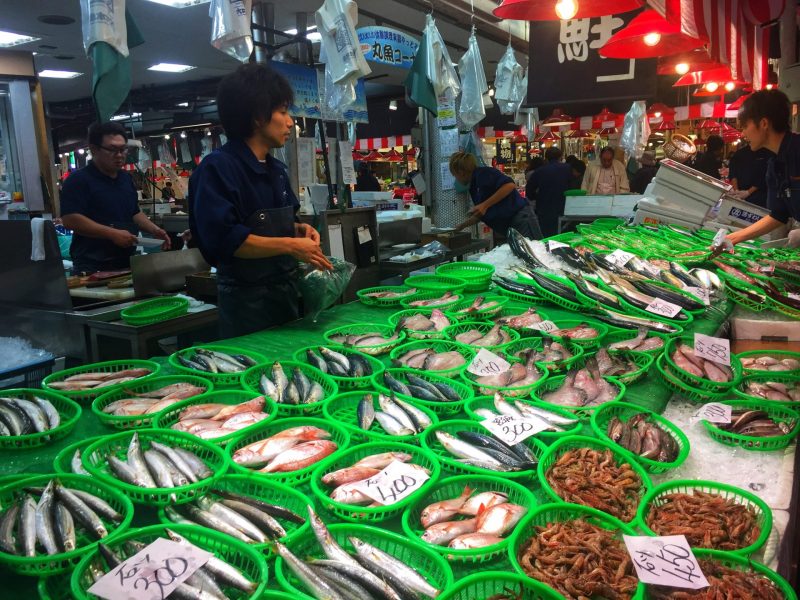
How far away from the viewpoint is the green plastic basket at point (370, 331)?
3.06 m

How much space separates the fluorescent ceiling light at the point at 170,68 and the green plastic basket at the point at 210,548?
14.2 metres

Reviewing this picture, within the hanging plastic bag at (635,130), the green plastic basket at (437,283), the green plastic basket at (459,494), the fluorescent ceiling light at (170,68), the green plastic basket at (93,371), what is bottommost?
the green plastic basket at (459,494)

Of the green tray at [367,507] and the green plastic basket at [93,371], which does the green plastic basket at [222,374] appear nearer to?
the green plastic basket at [93,371]

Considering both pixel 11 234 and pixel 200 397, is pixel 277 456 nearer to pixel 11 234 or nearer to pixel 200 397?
pixel 200 397

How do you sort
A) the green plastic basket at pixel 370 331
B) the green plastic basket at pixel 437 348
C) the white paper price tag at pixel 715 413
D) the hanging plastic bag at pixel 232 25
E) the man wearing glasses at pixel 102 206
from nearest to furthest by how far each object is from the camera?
the white paper price tag at pixel 715 413
the green plastic basket at pixel 437 348
the green plastic basket at pixel 370 331
the hanging plastic bag at pixel 232 25
the man wearing glasses at pixel 102 206

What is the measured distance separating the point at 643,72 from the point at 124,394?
6.31 meters

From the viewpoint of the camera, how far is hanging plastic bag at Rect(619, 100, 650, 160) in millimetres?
12156

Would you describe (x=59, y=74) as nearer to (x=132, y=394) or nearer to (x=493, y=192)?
(x=493, y=192)

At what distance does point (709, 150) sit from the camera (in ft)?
40.7

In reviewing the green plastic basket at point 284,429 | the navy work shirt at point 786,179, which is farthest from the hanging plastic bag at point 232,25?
the navy work shirt at point 786,179

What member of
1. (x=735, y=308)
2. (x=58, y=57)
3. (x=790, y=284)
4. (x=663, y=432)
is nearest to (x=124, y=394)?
(x=663, y=432)

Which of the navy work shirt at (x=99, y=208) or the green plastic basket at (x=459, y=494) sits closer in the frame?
the green plastic basket at (x=459, y=494)

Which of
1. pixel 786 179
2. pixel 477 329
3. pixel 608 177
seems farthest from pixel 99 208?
pixel 608 177

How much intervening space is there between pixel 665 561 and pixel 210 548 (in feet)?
3.77
